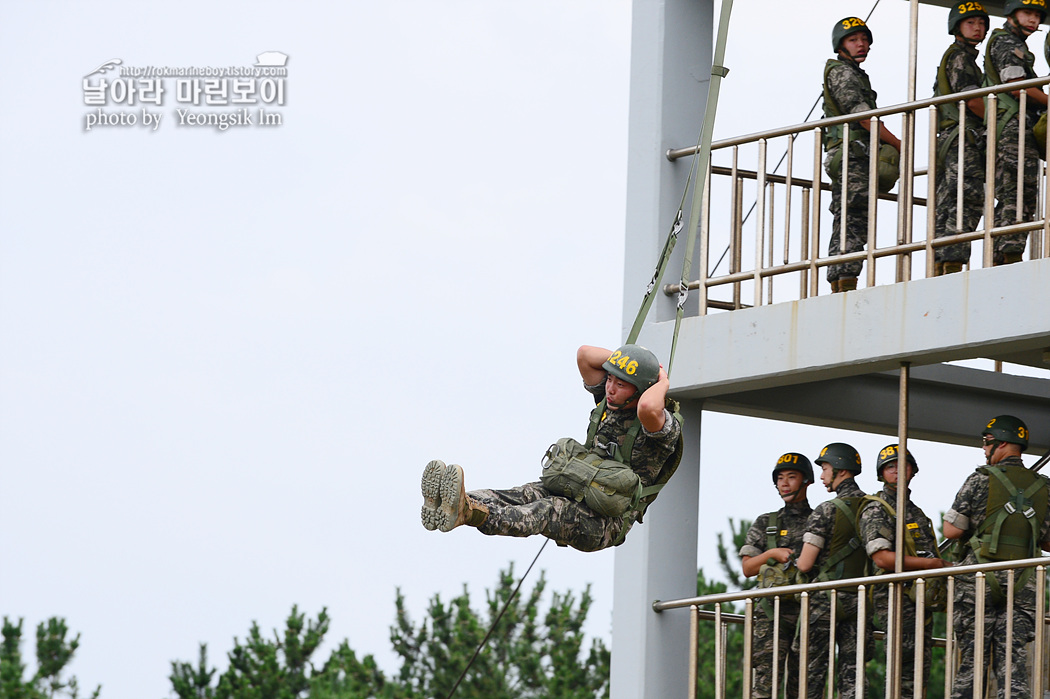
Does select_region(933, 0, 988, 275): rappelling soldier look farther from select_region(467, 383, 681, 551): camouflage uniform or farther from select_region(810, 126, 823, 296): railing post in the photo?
select_region(467, 383, 681, 551): camouflage uniform

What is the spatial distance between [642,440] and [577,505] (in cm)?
49

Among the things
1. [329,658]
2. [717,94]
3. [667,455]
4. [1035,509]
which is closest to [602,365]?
[667,455]

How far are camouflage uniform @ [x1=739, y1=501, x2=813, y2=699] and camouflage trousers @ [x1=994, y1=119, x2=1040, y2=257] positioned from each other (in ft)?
6.97

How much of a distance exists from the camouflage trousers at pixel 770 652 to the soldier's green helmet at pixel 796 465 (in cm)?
80

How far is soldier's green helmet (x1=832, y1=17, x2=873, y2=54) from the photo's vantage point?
45.2 feet

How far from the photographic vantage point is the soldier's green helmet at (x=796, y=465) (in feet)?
44.6

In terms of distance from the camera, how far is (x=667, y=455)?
1188 centimetres

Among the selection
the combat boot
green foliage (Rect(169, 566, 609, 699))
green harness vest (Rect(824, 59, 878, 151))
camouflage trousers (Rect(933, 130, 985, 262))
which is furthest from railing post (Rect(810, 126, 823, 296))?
green foliage (Rect(169, 566, 609, 699))

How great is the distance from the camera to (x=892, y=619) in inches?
495

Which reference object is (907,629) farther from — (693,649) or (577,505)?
(577,505)

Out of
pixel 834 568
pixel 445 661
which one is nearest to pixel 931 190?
pixel 834 568

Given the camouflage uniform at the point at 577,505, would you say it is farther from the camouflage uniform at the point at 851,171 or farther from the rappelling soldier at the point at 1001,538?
the camouflage uniform at the point at 851,171

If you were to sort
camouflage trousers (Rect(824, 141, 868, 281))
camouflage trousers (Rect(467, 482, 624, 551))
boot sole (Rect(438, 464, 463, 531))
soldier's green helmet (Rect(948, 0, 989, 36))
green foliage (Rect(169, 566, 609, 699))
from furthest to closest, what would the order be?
green foliage (Rect(169, 566, 609, 699)) → camouflage trousers (Rect(824, 141, 868, 281)) → soldier's green helmet (Rect(948, 0, 989, 36)) → camouflage trousers (Rect(467, 482, 624, 551)) → boot sole (Rect(438, 464, 463, 531))

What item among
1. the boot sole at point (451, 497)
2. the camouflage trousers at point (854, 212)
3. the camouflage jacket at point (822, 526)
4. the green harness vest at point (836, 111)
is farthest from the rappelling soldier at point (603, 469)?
the green harness vest at point (836, 111)
